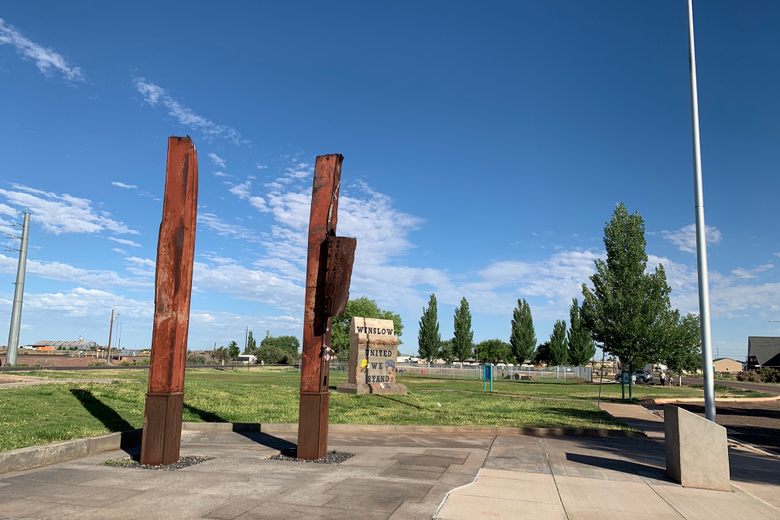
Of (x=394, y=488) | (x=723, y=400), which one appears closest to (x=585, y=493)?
(x=394, y=488)

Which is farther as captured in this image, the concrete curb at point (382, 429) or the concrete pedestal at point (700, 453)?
the concrete curb at point (382, 429)

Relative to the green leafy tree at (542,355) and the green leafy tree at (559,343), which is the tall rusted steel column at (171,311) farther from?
the green leafy tree at (542,355)

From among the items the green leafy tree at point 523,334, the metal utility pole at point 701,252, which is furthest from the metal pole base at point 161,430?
the green leafy tree at point 523,334

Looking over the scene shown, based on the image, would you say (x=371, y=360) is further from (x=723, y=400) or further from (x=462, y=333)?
(x=462, y=333)

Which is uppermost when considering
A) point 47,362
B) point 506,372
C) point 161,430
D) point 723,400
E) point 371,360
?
point 371,360

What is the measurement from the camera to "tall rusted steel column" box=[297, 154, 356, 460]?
32.3 feet

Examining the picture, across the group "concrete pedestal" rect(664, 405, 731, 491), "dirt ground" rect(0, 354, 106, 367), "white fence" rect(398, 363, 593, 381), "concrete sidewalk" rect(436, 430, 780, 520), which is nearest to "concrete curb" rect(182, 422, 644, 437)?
"concrete sidewalk" rect(436, 430, 780, 520)

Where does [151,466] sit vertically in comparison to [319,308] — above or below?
below

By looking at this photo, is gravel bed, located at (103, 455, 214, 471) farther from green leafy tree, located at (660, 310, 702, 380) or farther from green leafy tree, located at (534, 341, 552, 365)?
green leafy tree, located at (534, 341, 552, 365)

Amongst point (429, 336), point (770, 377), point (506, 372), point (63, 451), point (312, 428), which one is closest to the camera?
point (63, 451)

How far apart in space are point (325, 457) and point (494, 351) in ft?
340

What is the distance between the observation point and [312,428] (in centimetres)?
988

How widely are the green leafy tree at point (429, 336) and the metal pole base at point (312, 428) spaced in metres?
84.6

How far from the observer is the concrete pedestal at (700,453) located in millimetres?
8414
